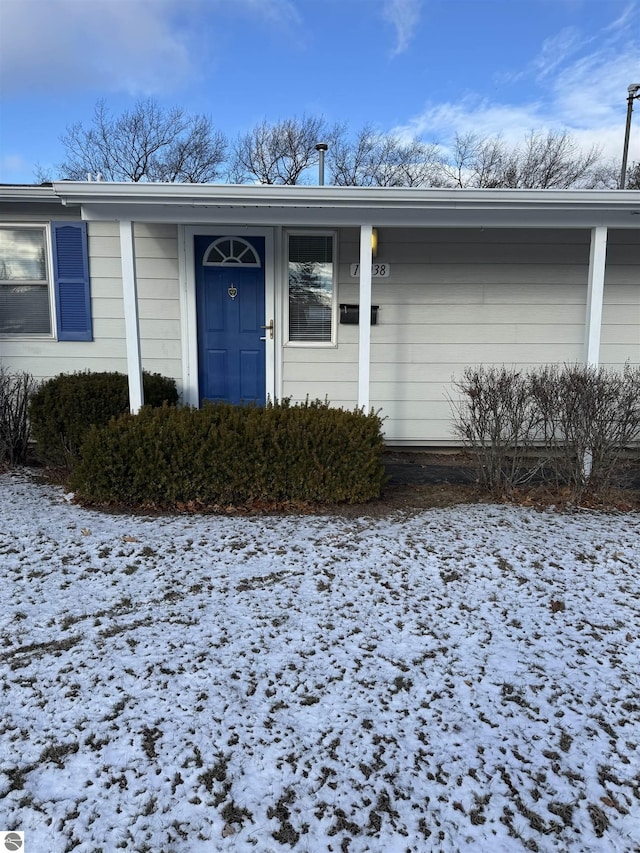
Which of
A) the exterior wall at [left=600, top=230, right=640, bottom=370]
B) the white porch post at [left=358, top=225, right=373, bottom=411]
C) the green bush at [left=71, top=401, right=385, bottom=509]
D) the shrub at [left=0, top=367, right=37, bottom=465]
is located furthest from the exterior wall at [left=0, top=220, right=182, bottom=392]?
the exterior wall at [left=600, top=230, right=640, bottom=370]

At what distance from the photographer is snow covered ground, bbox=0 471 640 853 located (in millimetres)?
1643

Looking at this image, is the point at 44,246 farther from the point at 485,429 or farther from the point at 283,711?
the point at 283,711

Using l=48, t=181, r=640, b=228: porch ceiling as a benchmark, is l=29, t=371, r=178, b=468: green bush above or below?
below

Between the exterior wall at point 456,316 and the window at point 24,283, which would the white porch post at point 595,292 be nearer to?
the exterior wall at point 456,316

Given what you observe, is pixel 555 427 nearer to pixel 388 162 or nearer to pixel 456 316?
pixel 456 316

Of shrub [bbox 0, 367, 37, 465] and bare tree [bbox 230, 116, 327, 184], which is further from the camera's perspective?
bare tree [bbox 230, 116, 327, 184]

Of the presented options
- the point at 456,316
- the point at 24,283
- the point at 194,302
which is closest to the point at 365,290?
the point at 456,316

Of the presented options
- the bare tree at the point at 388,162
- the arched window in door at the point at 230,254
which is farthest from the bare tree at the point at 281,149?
the arched window in door at the point at 230,254

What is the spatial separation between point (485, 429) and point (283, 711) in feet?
9.54

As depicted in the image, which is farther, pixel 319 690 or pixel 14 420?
pixel 14 420

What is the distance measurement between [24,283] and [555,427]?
5463 millimetres

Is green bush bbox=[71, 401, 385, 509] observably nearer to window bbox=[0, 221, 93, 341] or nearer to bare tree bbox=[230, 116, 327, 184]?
window bbox=[0, 221, 93, 341]

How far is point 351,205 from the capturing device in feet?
14.8

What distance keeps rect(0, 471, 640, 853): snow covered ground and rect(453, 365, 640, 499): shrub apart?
711mm
